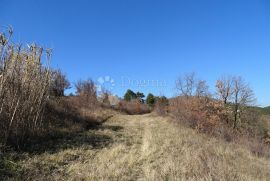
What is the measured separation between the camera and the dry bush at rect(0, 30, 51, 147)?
7.18m

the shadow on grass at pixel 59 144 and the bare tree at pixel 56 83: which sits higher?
the bare tree at pixel 56 83

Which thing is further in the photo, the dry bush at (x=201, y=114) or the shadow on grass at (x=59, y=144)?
the dry bush at (x=201, y=114)

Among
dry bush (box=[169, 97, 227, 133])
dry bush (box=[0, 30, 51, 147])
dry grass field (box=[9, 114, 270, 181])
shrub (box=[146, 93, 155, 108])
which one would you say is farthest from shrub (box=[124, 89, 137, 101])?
dry bush (box=[0, 30, 51, 147])

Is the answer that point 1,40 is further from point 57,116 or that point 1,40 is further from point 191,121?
point 191,121

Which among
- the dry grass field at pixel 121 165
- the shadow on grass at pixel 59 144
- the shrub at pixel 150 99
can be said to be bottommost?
the dry grass field at pixel 121 165

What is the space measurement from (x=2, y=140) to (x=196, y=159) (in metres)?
5.35

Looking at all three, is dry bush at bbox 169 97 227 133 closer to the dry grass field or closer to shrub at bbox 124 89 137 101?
the dry grass field

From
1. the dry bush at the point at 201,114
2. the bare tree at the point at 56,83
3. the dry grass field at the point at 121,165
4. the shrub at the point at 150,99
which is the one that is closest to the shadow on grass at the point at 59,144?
the dry grass field at the point at 121,165

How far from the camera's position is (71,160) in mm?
7512

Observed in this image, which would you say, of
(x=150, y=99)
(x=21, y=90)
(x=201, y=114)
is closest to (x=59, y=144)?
(x=21, y=90)

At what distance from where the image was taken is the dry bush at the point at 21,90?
718 cm

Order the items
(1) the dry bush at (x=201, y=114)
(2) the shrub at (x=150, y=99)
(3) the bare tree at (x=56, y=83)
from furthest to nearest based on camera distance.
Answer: (2) the shrub at (x=150, y=99), (1) the dry bush at (x=201, y=114), (3) the bare tree at (x=56, y=83)

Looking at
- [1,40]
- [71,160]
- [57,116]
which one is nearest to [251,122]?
[57,116]

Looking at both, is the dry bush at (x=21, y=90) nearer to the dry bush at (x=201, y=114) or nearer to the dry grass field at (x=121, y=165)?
the dry grass field at (x=121, y=165)
